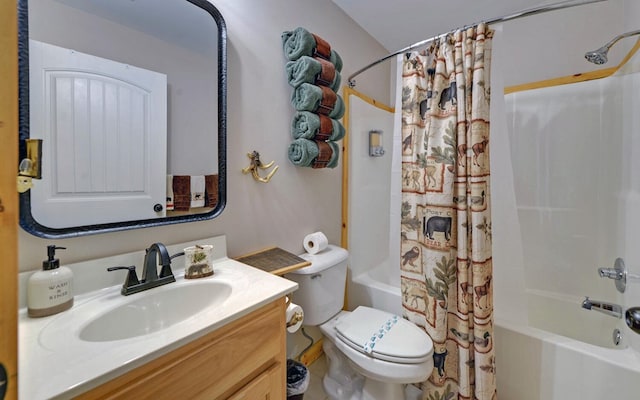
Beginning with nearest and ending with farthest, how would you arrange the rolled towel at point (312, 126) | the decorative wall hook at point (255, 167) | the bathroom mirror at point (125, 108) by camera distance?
the bathroom mirror at point (125, 108) → the decorative wall hook at point (255, 167) → the rolled towel at point (312, 126)

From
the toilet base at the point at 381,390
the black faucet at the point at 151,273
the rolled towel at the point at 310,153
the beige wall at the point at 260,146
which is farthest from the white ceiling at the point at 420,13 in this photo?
the toilet base at the point at 381,390

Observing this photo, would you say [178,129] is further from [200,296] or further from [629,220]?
[629,220]

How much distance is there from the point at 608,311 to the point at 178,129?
188cm

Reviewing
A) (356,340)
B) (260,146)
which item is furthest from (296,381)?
(260,146)

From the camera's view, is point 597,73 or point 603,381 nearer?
point 603,381

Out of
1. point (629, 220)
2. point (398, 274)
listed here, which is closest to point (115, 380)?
point (398, 274)

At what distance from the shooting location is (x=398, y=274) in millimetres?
1595

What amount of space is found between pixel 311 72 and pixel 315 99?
135 millimetres

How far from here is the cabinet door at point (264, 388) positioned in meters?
0.77

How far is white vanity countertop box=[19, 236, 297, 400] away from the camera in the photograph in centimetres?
48

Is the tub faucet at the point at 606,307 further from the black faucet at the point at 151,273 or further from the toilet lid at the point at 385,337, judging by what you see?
the black faucet at the point at 151,273

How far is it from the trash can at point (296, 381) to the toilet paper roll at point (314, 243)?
57 cm

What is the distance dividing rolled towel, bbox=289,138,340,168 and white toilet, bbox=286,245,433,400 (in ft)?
1.72

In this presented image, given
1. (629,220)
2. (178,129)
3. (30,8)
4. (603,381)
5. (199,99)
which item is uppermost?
(30,8)
